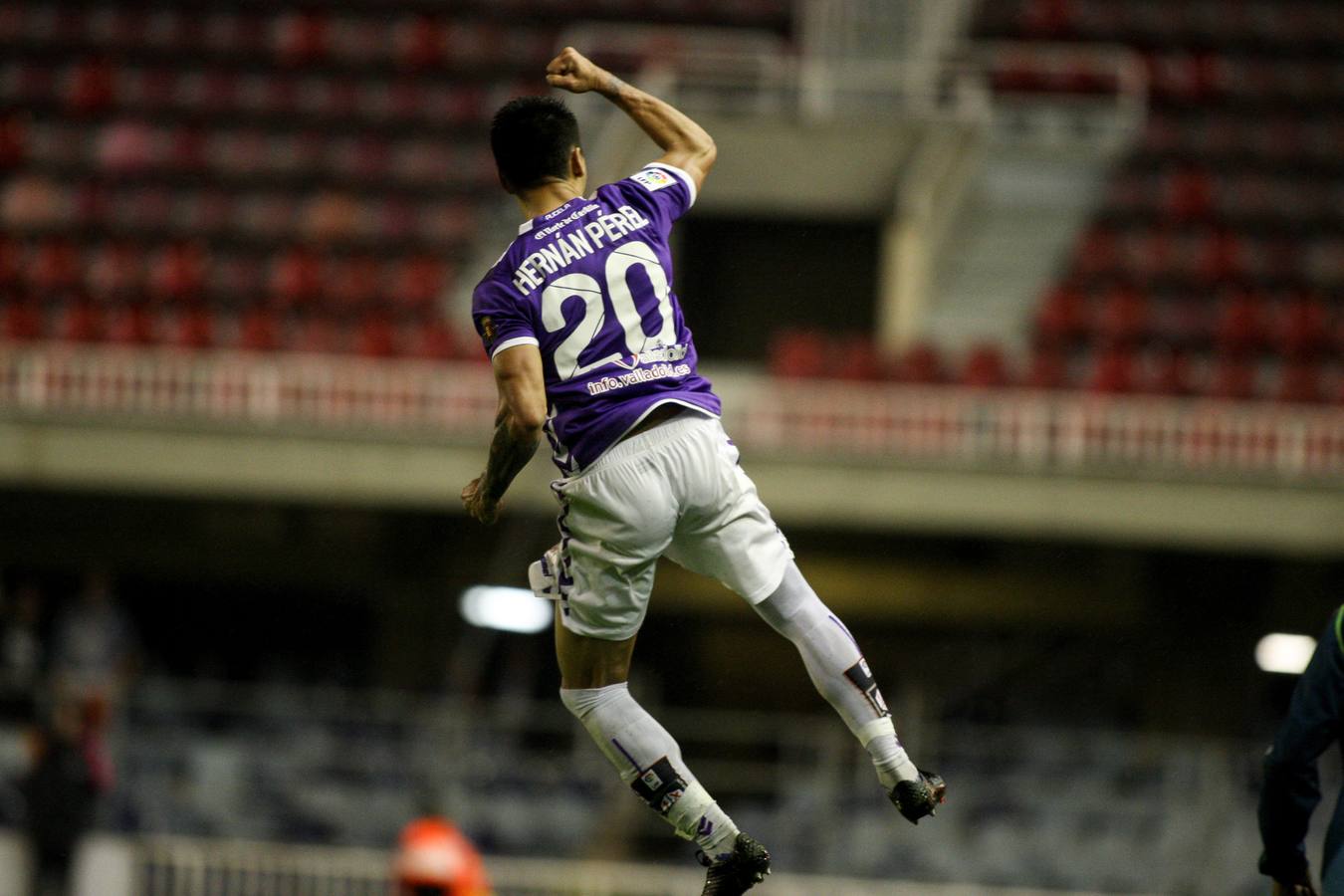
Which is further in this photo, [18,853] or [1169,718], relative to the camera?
[1169,718]

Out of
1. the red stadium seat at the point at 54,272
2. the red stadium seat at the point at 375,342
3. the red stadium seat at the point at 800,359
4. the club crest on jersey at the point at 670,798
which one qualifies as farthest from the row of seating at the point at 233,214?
the club crest on jersey at the point at 670,798

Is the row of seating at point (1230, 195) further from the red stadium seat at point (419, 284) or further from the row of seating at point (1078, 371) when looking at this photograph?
the red stadium seat at point (419, 284)

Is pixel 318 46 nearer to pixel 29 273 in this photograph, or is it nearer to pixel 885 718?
pixel 29 273

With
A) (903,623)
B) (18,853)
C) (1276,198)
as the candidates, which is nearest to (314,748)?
(18,853)

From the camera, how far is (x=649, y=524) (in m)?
3.63

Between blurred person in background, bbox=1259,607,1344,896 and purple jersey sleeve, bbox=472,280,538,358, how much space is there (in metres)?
1.64

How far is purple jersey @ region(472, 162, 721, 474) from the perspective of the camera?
3555 mm

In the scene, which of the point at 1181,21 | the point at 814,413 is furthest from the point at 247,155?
the point at 1181,21

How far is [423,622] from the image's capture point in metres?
15.2

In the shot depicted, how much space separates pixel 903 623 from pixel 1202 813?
4.18 m

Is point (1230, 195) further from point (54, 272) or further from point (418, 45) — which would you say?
point (54, 272)

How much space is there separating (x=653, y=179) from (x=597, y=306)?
1.22 feet

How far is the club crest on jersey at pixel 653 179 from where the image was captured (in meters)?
3.77

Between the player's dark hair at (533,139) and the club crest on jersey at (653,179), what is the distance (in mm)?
187
